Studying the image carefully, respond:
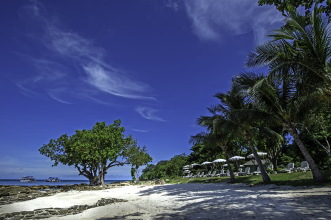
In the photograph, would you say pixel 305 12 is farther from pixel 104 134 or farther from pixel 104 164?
pixel 104 164

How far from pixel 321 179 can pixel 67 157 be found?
30.0m

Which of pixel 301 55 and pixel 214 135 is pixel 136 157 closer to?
pixel 214 135

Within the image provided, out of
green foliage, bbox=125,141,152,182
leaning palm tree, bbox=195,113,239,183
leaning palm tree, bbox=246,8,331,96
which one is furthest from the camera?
green foliage, bbox=125,141,152,182

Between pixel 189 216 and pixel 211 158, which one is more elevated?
pixel 211 158

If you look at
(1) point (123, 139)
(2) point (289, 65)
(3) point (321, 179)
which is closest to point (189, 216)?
(2) point (289, 65)

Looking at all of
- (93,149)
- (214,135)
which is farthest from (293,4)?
(93,149)

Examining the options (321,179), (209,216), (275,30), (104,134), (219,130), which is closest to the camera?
(209,216)

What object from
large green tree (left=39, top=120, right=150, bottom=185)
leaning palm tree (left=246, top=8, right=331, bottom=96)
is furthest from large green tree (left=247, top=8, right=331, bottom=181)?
large green tree (left=39, top=120, right=150, bottom=185)

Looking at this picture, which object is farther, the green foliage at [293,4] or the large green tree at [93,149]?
the large green tree at [93,149]

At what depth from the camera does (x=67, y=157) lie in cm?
2944

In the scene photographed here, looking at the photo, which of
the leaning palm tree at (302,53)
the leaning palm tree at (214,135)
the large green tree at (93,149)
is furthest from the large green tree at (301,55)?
the large green tree at (93,149)

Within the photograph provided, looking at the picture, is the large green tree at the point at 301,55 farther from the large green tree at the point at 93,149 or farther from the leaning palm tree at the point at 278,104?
the large green tree at the point at 93,149

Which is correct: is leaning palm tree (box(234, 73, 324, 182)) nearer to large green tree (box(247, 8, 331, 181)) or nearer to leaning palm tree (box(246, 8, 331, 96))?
large green tree (box(247, 8, 331, 181))

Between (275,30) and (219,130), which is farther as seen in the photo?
(219,130)
